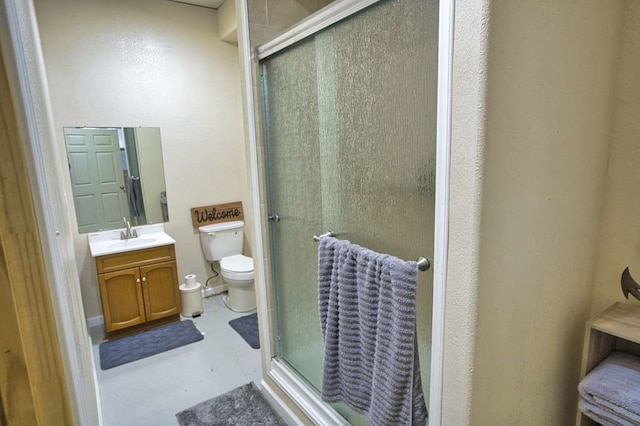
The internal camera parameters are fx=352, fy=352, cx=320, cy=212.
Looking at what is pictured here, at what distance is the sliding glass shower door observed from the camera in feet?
3.51

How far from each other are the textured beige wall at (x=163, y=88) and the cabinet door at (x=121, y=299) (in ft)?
1.25

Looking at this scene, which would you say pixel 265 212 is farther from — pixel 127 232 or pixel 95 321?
pixel 95 321

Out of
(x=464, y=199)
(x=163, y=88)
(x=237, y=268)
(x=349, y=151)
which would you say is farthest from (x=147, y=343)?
(x=464, y=199)

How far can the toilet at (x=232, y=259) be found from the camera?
9.71ft

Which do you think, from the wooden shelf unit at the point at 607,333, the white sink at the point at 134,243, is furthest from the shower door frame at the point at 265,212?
the white sink at the point at 134,243

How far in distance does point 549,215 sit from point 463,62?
525mm

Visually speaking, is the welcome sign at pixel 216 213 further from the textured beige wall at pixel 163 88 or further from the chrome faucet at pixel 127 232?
the chrome faucet at pixel 127 232

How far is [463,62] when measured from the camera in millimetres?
792

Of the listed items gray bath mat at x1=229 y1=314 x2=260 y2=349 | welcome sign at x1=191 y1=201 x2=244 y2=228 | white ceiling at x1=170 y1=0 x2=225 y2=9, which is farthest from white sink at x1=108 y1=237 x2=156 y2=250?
white ceiling at x1=170 y1=0 x2=225 y2=9

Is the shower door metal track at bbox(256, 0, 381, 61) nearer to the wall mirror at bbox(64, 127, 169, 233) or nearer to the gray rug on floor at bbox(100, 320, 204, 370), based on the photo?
the wall mirror at bbox(64, 127, 169, 233)

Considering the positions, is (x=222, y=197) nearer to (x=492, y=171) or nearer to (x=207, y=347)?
(x=207, y=347)

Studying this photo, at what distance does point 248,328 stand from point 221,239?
0.90 meters

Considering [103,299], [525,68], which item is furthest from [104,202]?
[525,68]

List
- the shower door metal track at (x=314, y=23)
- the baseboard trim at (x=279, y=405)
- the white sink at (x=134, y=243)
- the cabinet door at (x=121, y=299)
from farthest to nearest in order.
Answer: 1. the white sink at (x=134, y=243)
2. the cabinet door at (x=121, y=299)
3. the baseboard trim at (x=279, y=405)
4. the shower door metal track at (x=314, y=23)
